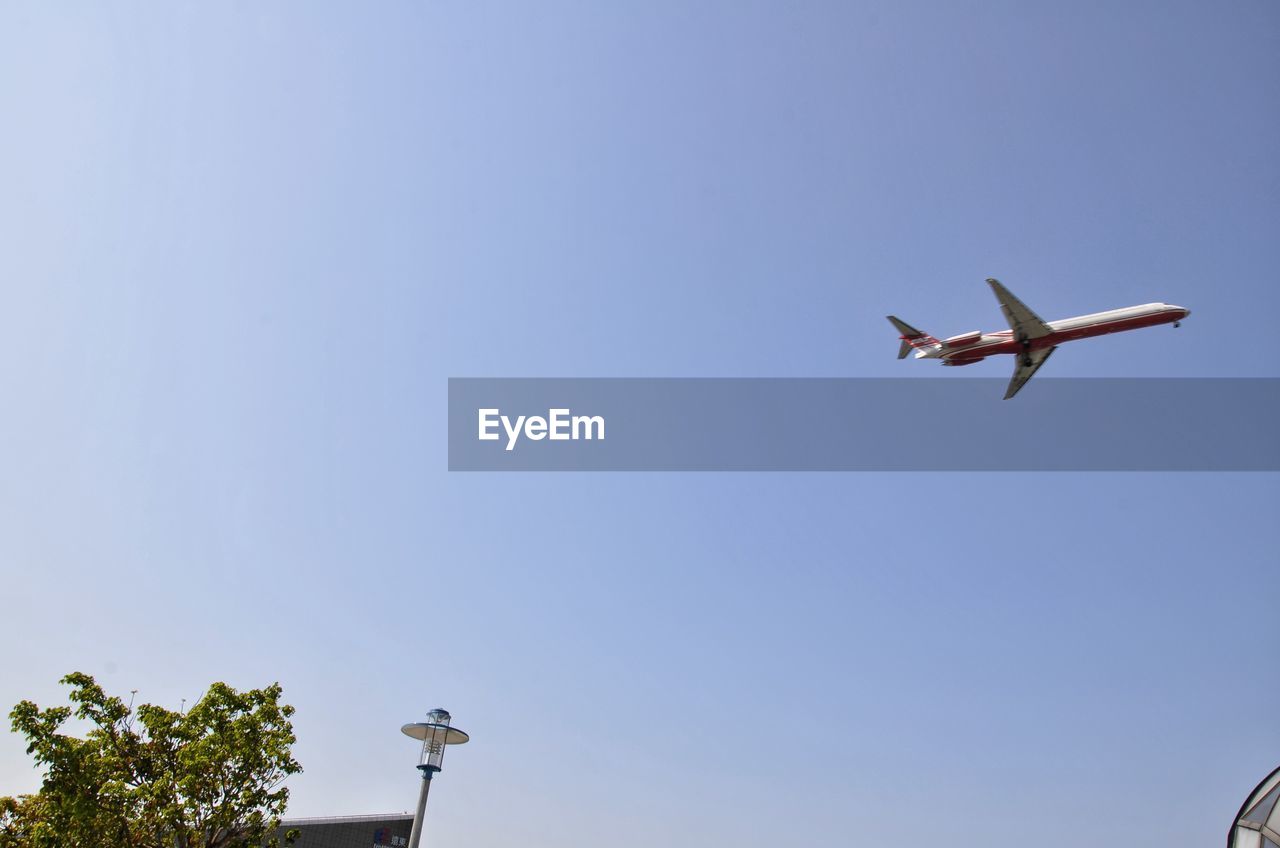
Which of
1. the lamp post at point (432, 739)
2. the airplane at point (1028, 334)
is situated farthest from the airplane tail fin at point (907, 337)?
the lamp post at point (432, 739)

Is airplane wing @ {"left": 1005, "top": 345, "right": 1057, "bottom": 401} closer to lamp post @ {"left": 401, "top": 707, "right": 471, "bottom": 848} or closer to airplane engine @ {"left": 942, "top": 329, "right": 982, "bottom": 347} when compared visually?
airplane engine @ {"left": 942, "top": 329, "right": 982, "bottom": 347}

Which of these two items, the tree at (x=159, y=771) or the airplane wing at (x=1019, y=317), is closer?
the tree at (x=159, y=771)

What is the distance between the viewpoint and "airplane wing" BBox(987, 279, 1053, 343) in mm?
50688

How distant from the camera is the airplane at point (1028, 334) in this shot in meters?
50.6

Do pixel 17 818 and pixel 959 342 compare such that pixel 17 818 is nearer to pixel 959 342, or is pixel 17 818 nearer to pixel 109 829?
pixel 109 829

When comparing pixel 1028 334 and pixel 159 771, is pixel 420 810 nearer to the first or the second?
pixel 159 771

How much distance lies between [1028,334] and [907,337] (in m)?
9.45

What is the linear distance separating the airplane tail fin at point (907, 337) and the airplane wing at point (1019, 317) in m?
6.81

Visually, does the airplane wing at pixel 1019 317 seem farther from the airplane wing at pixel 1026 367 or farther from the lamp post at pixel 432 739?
the lamp post at pixel 432 739

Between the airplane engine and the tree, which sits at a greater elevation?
the airplane engine

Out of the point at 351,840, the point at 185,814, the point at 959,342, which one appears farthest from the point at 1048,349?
the point at 351,840

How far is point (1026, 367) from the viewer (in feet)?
179

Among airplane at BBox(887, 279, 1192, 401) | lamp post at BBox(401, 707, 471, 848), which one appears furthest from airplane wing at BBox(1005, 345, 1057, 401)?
lamp post at BBox(401, 707, 471, 848)

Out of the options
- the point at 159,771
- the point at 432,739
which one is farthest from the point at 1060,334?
the point at 159,771
